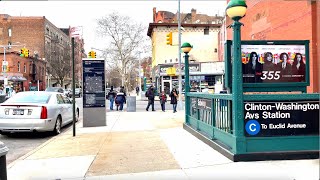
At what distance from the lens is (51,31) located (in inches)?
3012

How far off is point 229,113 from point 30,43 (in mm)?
70343

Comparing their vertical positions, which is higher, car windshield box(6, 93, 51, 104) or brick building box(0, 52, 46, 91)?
brick building box(0, 52, 46, 91)

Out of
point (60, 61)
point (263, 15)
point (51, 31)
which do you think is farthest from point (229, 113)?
point (51, 31)

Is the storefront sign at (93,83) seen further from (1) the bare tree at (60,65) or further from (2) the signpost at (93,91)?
(1) the bare tree at (60,65)

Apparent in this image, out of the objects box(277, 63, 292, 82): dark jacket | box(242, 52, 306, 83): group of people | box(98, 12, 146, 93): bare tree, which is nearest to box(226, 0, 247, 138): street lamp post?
box(242, 52, 306, 83): group of people

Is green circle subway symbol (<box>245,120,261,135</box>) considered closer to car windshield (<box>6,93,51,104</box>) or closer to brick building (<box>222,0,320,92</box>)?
car windshield (<box>6,93,51,104</box>)

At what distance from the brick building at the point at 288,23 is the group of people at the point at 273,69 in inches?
251

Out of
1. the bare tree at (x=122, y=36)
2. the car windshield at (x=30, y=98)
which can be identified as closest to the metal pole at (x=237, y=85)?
the car windshield at (x=30, y=98)

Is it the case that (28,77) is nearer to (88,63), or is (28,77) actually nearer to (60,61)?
(60,61)

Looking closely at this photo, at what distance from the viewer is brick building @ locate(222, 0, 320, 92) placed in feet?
43.7

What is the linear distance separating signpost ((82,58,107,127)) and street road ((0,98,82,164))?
174cm

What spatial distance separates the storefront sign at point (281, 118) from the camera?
597cm

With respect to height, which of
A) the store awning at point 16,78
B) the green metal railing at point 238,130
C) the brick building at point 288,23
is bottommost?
the green metal railing at point 238,130

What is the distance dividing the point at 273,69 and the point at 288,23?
9.51 metres
